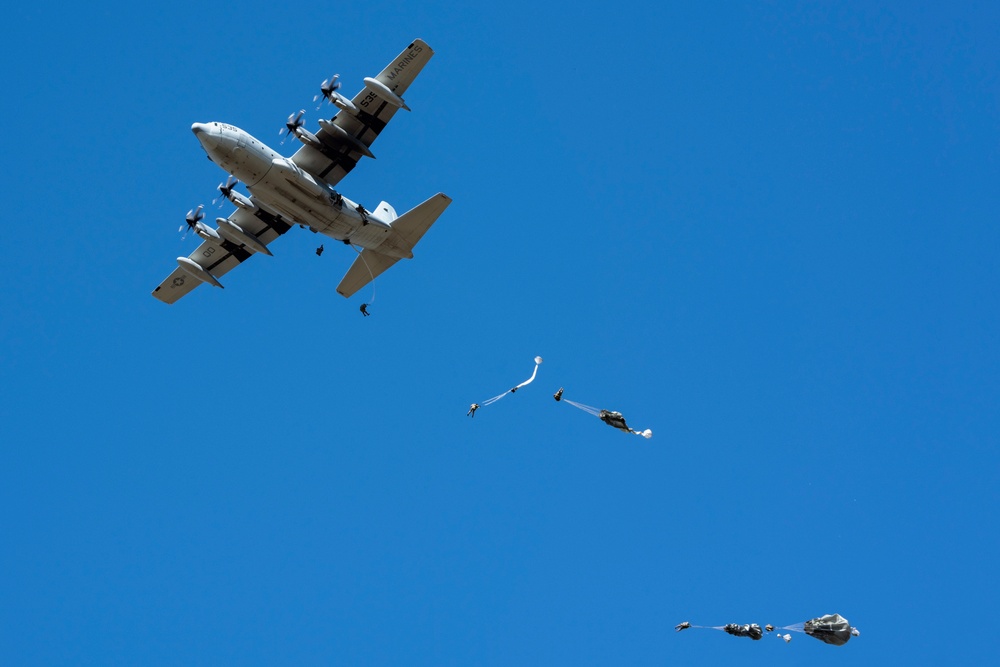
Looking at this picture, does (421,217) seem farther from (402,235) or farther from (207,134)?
(207,134)

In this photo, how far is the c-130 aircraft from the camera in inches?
1516

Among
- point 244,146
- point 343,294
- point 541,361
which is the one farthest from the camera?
point 343,294

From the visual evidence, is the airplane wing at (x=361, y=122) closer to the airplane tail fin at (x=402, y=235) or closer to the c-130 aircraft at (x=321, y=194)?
the c-130 aircraft at (x=321, y=194)

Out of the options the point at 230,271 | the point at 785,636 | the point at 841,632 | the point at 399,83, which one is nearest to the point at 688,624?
the point at 785,636

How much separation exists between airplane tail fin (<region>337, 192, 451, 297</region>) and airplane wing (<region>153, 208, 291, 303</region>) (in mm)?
3947

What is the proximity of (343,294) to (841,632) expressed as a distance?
→ 26.6 meters

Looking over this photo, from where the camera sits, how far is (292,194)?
39.7 meters

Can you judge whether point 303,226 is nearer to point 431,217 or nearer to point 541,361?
point 431,217

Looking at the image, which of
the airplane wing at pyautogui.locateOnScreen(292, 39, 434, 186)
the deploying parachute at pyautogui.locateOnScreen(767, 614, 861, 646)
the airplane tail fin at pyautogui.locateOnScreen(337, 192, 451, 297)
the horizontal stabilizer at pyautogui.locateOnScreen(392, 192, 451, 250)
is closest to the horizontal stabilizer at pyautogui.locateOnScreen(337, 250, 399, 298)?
the airplane tail fin at pyautogui.locateOnScreen(337, 192, 451, 297)

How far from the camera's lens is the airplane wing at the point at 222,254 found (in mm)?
44656

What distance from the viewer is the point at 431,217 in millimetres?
42219

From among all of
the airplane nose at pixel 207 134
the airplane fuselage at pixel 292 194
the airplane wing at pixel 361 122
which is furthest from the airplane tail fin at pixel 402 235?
the airplane nose at pixel 207 134

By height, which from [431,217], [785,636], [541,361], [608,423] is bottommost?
[785,636]

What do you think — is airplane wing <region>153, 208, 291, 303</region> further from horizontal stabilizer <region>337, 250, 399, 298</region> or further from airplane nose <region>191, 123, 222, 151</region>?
airplane nose <region>191, 123, 222, 151</region>
